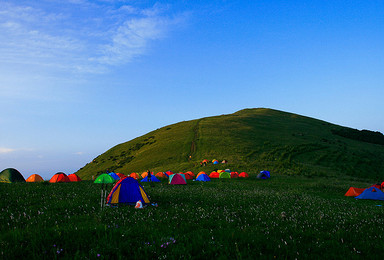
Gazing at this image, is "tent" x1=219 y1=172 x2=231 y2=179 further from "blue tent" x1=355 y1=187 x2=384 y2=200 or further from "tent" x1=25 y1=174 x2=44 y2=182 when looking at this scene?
"tent" x1=25 y1=174 x2=44 y2=182

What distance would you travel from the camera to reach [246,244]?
7.09 meters

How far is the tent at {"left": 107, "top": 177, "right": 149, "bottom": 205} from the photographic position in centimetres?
1437

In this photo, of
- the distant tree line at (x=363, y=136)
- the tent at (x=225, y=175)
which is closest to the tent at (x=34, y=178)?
the tent at (x=225, y=175)

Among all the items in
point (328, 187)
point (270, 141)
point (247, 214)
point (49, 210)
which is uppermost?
point (270, 141)

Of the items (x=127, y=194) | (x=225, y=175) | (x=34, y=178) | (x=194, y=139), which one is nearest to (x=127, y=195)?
(x=127, y=194)

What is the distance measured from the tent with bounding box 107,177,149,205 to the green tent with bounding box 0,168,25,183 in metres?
25.4

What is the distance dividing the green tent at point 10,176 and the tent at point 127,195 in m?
25.4

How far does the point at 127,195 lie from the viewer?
14.6 meters

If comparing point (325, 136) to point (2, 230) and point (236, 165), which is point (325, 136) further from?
point (2, 230)

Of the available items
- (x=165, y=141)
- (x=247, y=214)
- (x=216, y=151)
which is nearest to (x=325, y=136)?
(x=216, y=151)

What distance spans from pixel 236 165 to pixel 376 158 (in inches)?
2224

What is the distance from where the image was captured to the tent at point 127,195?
47.1ft

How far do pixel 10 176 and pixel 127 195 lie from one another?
26499mm

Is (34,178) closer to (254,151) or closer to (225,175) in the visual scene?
(225,175)
